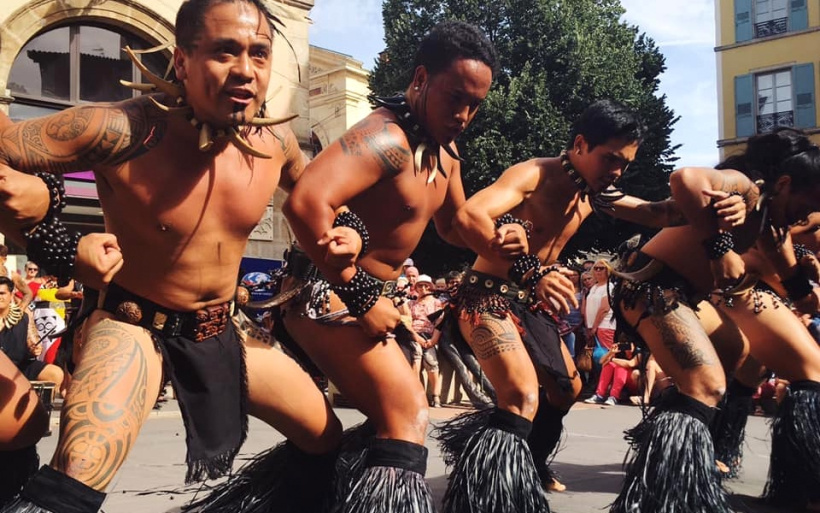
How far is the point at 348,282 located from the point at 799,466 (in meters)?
2.88

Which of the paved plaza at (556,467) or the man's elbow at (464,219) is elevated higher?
the man's elbow at (464,219)

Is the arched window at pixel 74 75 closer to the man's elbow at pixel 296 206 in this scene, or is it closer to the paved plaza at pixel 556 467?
the paved plaza at pixel 556 467

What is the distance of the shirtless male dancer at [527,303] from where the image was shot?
378 centimetres

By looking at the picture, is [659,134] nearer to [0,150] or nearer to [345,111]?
[345,111]

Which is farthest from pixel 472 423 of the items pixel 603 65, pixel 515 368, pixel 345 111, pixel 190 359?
pixel 345 111

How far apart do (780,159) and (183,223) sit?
3.29 m

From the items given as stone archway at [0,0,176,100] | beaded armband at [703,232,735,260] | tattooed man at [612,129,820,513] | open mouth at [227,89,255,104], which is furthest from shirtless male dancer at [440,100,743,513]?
stone archway at [0,0,176,100]

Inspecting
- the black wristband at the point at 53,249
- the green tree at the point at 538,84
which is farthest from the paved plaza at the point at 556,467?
the green tree at the point at 538,84

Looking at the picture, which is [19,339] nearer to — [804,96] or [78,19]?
[78,19]

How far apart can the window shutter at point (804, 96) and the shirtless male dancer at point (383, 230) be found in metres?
27.5

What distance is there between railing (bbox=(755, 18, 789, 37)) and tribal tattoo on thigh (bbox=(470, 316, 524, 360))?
28.7 m

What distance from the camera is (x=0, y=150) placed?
247cm

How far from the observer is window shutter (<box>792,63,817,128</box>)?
92.2 ft

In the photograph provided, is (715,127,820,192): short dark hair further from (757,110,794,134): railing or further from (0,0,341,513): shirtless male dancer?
(757,110,794,134): railing
